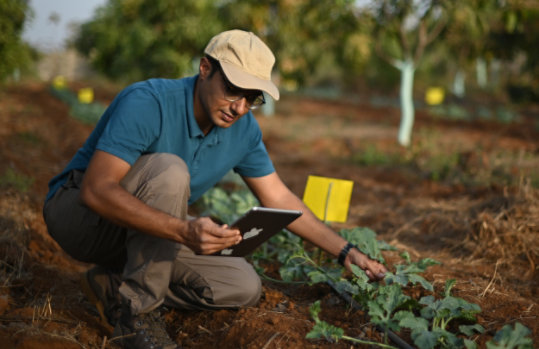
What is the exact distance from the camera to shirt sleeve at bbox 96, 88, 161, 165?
183 centimetres

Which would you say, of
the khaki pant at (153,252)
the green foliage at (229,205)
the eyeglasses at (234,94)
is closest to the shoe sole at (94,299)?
the khaki pant at (153,252)

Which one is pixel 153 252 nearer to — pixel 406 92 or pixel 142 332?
pixel 142 332

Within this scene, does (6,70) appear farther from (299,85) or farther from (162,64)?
(299,85)

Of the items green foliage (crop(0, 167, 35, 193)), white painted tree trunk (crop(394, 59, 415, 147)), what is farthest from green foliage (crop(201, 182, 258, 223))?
white painted tree trunk (crop(394, 59, 415, 147))

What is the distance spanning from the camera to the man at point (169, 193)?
1784mm

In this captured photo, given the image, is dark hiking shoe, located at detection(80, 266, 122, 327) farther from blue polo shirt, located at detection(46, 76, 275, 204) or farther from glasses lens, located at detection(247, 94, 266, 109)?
glasses lens, located at detection(247, 94, 266, 109)

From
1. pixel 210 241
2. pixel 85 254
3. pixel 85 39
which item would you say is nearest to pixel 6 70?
pixel 85 254

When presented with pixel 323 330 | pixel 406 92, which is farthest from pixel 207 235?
pixel 406 92

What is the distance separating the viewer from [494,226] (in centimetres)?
306

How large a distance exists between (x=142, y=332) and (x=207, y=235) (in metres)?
0.52

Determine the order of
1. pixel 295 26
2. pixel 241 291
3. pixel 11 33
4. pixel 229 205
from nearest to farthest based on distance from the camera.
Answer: pixel 241 291 → pixel 229 205 → pixel 11 33 → pixel 295 26

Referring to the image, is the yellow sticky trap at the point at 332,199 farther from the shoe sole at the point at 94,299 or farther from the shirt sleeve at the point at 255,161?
the shoe sole at the point at 94,299

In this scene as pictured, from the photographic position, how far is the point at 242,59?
6.40ft

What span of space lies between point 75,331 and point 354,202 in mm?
3188
